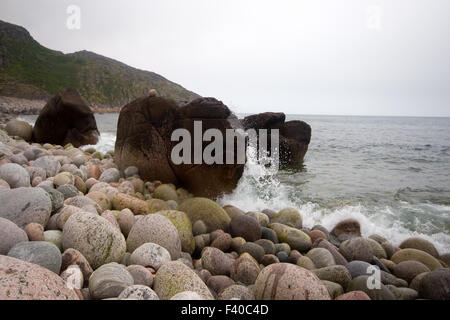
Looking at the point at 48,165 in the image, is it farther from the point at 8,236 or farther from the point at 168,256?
the point at 168,256

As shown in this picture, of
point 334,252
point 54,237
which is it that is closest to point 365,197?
point 334,252

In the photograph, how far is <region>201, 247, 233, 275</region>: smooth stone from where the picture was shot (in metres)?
3.68

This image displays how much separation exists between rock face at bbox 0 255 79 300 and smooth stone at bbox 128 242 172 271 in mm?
921

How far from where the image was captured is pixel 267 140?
16641 millimetres

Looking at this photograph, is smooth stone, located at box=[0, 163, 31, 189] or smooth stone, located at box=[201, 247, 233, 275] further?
smooth stone, located at box=[0, 163, 31, 189]

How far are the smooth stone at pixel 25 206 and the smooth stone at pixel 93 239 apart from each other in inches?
18.0

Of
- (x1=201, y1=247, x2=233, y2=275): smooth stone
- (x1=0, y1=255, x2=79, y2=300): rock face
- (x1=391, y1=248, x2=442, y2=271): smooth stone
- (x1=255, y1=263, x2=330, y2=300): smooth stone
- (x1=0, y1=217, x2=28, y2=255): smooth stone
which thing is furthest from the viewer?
(x1=391, y1=248, x2=442, y2=271): smooth stone

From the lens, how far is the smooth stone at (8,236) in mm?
2510

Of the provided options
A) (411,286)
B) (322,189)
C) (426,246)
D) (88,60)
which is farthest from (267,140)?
(88,60)

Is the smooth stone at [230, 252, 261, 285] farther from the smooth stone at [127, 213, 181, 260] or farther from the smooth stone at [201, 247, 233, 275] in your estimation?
the smooth stone at [127, 213, 181, 260]

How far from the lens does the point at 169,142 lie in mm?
7238

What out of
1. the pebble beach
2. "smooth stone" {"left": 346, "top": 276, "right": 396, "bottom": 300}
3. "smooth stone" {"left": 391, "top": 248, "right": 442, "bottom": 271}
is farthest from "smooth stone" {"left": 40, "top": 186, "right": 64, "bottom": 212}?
"smooth stone" {"left": 391, "top": 248, "right": 442, "bottom": 271}

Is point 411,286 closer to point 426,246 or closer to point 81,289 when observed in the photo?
point 426,246

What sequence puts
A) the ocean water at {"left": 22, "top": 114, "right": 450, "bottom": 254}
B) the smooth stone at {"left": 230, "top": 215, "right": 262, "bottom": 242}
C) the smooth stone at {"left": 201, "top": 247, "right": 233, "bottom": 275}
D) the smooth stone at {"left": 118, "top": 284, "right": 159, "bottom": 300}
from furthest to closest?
1. the ocean water at {"left": 22, "top": 114, "right": 450, "bottom": 254}
2. the smooth stone at {"left": 230, "top": 215, "right": 262, "bottom": 242}
3. the smooth stone at {"left": 201, "top": 247, "right": 233, "bottom": 275}
4. the smooth stone at {"left": 118, "top": 284, "right": 159, "bottom": 300}
